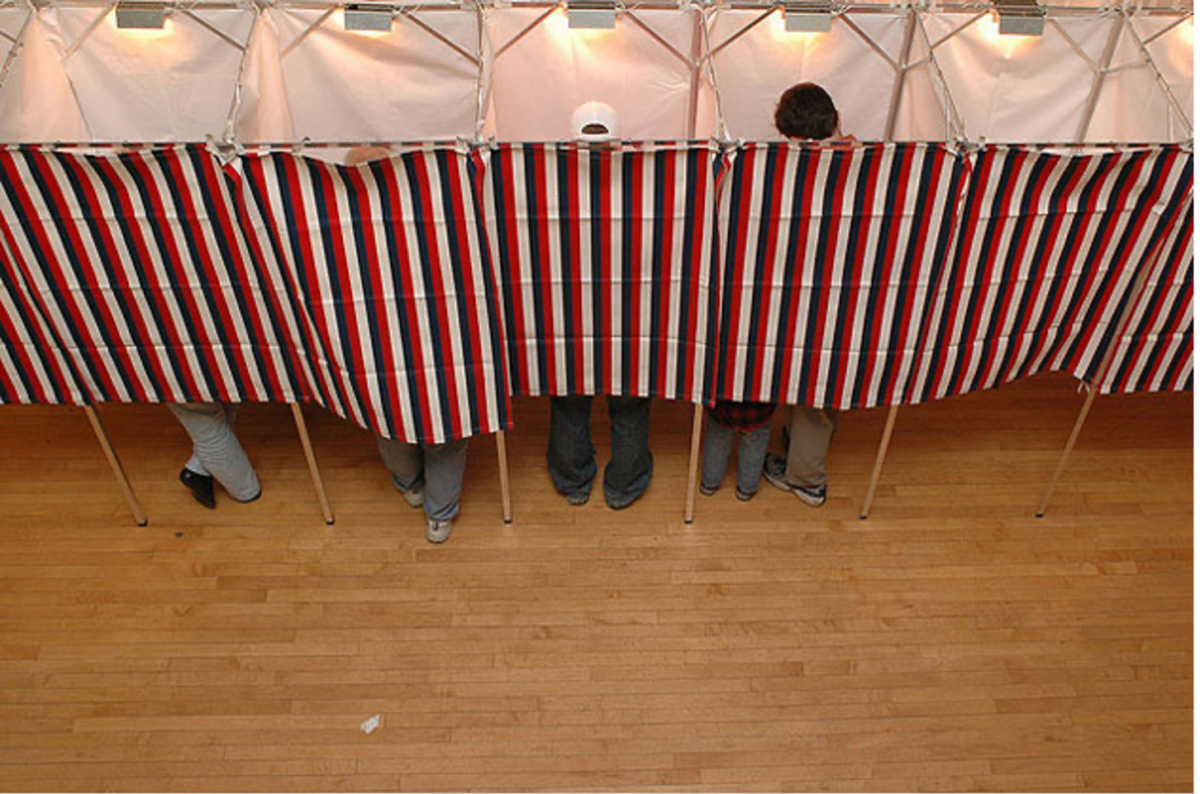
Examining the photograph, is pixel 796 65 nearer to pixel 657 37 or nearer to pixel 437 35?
pixel 657 37

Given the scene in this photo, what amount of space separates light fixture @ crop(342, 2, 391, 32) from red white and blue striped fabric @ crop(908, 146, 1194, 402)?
2433 millimetres

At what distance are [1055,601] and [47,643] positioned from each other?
3.67 metres

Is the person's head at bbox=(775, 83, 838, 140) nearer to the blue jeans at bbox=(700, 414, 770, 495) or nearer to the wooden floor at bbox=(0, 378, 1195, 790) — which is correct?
the blue jeans at bbox=(700, 414, 770, 495)

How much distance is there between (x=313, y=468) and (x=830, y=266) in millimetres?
2062

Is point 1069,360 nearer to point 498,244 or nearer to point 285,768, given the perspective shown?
point 498,244

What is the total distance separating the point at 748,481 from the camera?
12.1 feet

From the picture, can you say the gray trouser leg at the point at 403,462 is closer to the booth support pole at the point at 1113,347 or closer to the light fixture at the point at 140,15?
the light fixture at the point at 140,15

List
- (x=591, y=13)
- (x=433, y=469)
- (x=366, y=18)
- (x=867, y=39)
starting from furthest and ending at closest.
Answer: (x=867, y=39), (x=591, y=13), (x=366, y=18), (x=433, y=469)

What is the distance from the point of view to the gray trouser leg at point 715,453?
363cm

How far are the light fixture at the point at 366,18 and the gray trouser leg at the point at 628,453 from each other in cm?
185

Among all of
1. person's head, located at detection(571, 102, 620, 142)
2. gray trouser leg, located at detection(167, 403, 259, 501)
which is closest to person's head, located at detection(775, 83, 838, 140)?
person's head, located at detection(571, 102, 620, 142)

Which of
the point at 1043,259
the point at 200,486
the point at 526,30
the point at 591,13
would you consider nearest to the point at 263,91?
the point at 526,30

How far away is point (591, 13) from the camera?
12.7 feet

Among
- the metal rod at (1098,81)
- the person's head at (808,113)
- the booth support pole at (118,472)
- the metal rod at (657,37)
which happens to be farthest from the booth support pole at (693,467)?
the metal rod at (1098,81)
